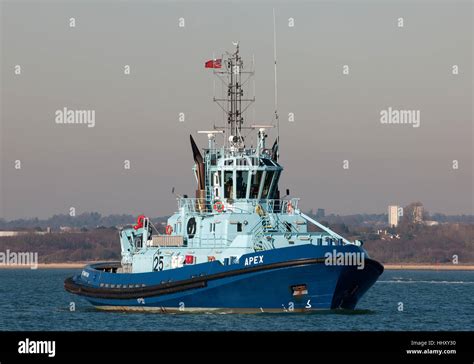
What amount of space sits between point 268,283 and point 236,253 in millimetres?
2994

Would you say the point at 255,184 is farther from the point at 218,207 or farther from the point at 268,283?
the point at 268,283

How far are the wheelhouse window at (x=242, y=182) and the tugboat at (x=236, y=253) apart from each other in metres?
0.06

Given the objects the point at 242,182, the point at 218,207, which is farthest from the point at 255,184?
the point at 218,207

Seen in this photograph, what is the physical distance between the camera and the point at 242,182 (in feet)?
205

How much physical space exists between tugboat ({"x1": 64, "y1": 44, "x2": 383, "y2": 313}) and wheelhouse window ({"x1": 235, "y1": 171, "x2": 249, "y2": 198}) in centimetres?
6

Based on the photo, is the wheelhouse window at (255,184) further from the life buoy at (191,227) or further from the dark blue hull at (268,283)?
the dark blue hull at (268,283)

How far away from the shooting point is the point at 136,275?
2483 inches

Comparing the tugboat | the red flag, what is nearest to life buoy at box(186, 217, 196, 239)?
the tugboat

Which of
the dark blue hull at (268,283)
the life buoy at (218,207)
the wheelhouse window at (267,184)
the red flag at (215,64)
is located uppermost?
the red flag at (215,64)

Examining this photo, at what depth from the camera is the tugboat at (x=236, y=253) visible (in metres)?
56.9

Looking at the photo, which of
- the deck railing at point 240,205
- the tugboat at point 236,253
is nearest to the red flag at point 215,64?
the tugboat at point 236,253
